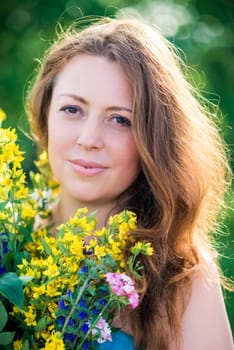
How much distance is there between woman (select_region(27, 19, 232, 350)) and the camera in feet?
7.13

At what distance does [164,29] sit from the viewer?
4.45 metres

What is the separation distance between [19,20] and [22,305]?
364 centimetres

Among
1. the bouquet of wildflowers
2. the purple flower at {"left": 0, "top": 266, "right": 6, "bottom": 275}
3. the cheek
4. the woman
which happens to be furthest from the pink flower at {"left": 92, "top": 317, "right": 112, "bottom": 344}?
the cheek

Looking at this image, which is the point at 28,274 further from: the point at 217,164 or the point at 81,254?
the point at 217,164

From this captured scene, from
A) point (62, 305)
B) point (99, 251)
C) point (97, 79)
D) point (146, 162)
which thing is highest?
point (97, 79)

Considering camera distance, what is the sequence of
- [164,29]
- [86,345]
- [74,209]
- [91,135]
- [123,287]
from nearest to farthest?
[123,287]
[86,345]
[91,135]
[74,209]
[164,29]

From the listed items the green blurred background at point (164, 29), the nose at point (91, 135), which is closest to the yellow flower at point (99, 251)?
the nose at point (91, 135)

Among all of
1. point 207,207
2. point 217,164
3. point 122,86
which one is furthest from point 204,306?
point 122,86

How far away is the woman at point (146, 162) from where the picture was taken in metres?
2.17

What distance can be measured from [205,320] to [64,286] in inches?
30.5

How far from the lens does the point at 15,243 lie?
186 cm

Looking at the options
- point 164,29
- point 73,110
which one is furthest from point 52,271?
point 164,29

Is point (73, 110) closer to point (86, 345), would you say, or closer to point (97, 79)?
point (97, 79)

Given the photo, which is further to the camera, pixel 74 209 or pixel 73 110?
pixel 74 209
